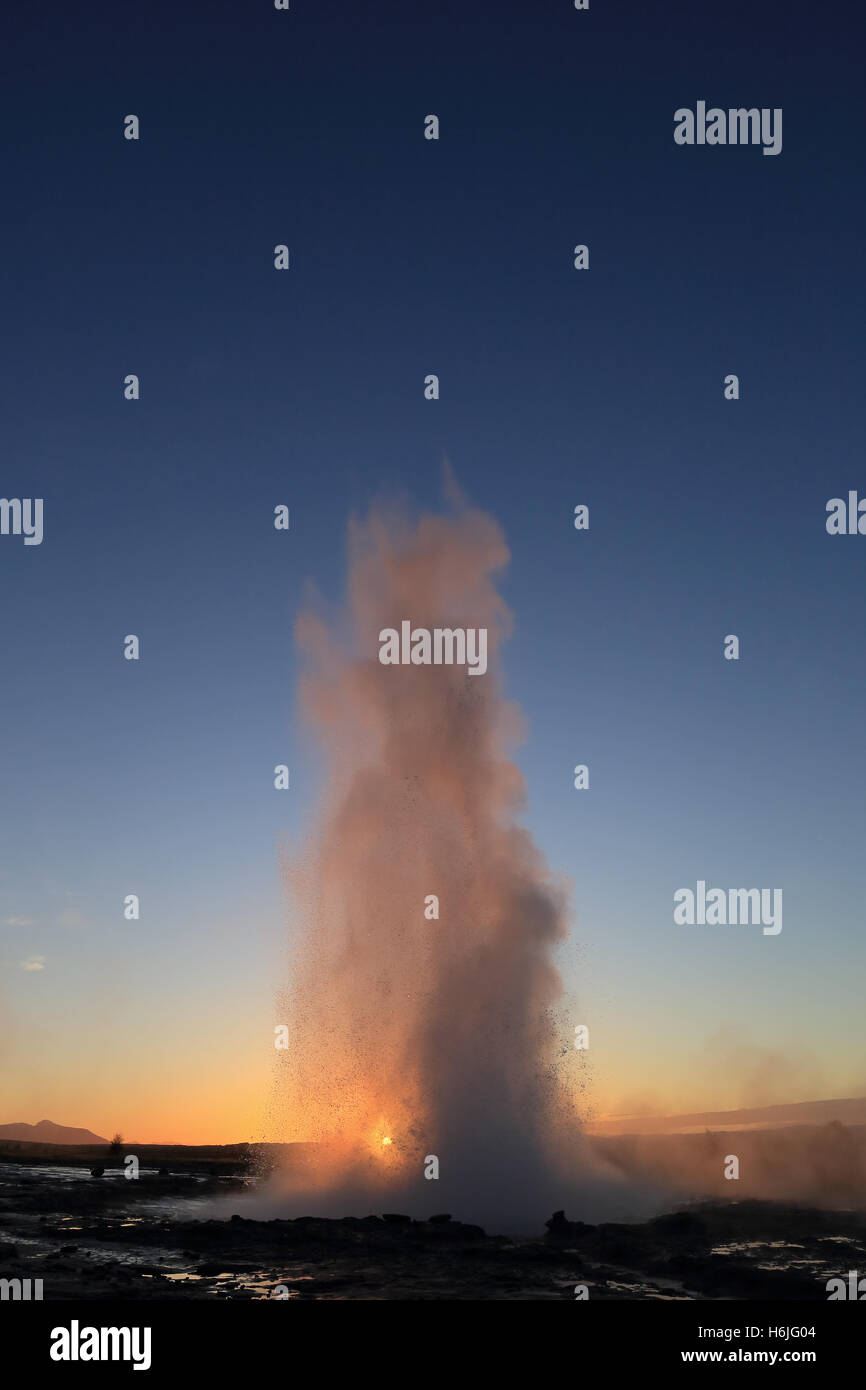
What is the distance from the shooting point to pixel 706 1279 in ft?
81.7

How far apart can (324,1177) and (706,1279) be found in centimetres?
1822

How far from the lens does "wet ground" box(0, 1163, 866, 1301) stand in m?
23.0

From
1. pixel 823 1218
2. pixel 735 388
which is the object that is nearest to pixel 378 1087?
pixel 823 1218

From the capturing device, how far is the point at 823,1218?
121ft

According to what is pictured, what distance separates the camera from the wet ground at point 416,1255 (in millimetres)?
23016

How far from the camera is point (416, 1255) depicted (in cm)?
2727
